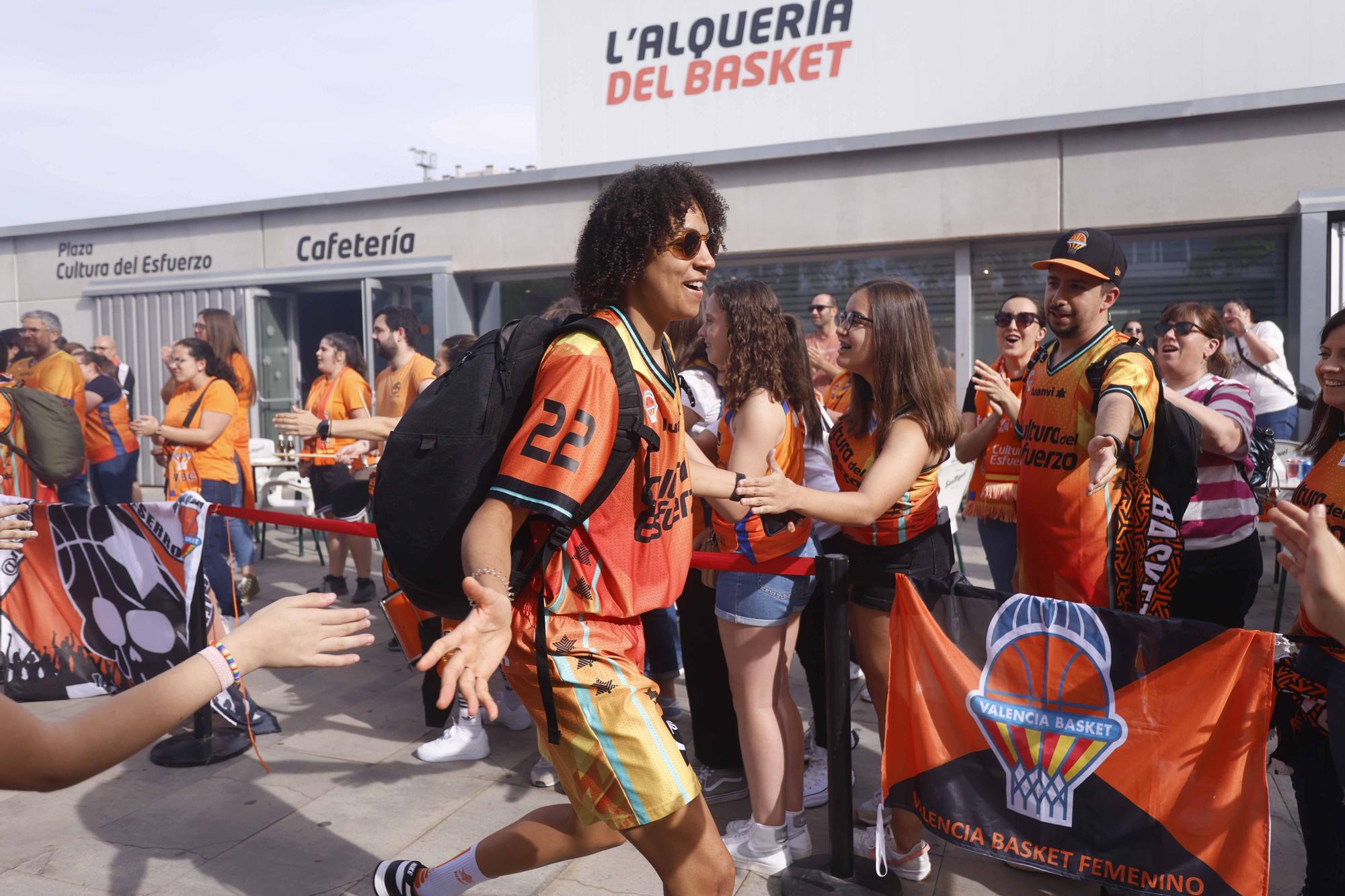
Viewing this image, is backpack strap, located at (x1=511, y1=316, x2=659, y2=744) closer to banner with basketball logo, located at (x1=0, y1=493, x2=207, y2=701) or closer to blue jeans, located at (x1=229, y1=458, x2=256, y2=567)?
banner with basketball logo, located at (x1=0, y1=493, x2=207, y2=701)

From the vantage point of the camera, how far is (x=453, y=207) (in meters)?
12.4

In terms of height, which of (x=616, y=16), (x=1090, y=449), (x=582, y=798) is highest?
(x=616, y=16)

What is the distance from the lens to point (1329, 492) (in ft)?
8.29

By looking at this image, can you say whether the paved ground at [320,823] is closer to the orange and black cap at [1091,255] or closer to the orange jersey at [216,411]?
the orange jersey at [216,411]

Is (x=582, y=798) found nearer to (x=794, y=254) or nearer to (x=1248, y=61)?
(x=794, y=254)

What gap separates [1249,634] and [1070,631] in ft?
1.39

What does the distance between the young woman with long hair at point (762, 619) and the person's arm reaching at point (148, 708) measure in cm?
159

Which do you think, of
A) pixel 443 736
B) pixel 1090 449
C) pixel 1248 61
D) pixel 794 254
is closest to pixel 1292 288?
pixel 1248 61

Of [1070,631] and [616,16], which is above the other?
[616,16]

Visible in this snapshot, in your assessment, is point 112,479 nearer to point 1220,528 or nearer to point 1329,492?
point 1220,528

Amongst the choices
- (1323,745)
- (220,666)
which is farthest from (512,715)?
(1323,745)

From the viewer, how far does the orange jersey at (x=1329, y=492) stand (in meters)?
2.45

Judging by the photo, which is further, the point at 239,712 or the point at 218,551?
the point at 218,551

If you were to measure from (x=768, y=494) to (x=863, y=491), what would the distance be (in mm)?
377
